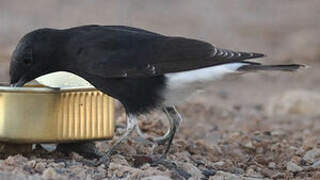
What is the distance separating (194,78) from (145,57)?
353 millimetres

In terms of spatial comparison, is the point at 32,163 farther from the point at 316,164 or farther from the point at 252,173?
the point at 316,164

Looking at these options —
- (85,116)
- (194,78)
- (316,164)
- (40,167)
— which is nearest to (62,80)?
(85,116)

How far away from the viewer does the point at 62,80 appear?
6109mm

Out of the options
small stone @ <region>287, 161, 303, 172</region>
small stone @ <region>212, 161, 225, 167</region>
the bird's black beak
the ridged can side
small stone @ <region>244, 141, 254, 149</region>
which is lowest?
small stone @ <region>287, 161, 303, 172</region>

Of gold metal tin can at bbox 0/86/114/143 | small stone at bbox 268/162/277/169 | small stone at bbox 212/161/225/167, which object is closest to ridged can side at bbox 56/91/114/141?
gold metal tin can at bbox 0/86/114/143

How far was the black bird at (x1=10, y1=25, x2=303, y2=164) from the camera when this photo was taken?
5.86m

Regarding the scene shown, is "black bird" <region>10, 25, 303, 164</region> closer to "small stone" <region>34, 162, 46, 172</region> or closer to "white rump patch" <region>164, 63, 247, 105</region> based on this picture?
"white rump patch" <region>164, 63, 247, 105</region>

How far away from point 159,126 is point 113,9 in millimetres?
8886

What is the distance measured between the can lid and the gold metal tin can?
303mm

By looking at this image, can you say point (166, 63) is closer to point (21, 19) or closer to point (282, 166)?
point (282, 166)

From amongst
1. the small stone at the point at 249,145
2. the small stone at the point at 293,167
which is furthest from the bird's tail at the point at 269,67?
the small stone at the point at 249,145

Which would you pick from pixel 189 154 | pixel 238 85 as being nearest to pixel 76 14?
pixel 238 85

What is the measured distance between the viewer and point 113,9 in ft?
53.9

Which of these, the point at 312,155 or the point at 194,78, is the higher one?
the point at 194,78
